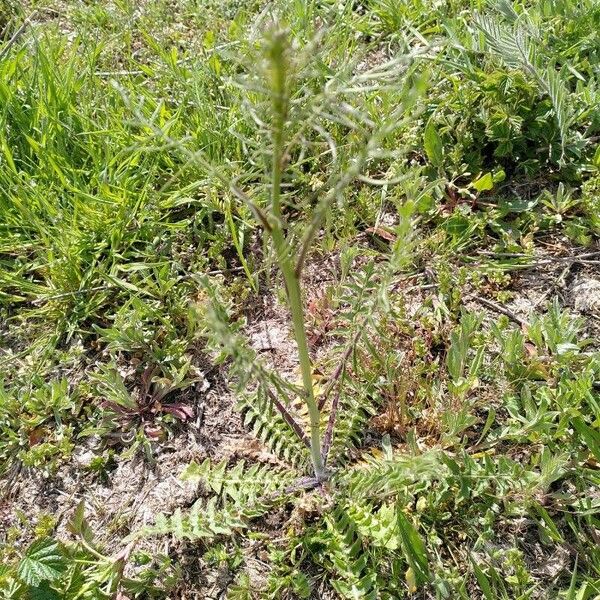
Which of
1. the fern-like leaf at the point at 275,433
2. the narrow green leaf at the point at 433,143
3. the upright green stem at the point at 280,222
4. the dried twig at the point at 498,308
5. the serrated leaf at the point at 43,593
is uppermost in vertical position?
the upright green stem at the point at 280,222

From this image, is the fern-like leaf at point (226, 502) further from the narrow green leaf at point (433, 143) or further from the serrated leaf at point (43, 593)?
the narrow green leaf at point (433, 143)

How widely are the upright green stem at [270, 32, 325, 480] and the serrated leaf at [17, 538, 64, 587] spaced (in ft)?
2.58

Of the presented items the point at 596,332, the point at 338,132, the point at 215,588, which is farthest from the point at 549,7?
the point at 215,588

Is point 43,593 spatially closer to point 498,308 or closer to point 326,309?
point 326,309

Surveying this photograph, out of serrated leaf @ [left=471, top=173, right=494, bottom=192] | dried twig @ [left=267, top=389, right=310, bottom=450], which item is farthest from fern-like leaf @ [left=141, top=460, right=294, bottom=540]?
serrated leaf @ [left=471, top=173, right=494, bottom=192]

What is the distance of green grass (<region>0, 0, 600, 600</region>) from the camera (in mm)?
1849

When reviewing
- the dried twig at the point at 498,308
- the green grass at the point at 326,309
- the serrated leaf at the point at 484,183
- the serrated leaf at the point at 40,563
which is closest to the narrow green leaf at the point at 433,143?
the green grass at the point at 326,309

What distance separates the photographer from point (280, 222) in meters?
1.20

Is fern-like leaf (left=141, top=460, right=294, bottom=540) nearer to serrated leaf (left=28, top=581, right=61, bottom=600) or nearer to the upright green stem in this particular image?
the upright green stem

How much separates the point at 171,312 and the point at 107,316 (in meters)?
0.24

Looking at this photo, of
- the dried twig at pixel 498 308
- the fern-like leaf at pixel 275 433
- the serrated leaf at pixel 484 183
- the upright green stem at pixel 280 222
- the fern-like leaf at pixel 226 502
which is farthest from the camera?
the serrated leaf at pixel 484 183

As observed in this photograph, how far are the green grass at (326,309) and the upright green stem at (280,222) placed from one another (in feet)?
0.05

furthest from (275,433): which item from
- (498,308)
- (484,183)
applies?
(484,183)

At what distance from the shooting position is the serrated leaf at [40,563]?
184 cm
